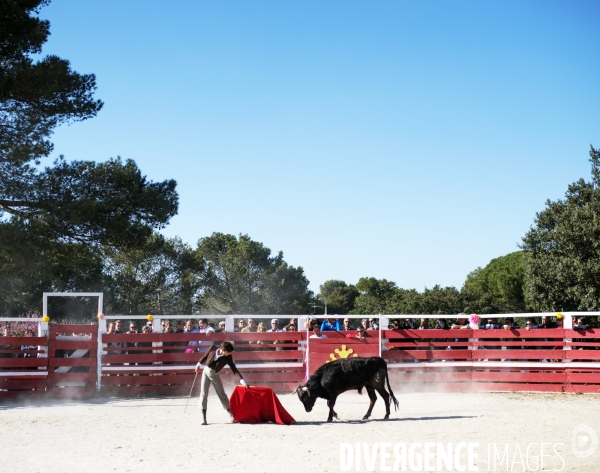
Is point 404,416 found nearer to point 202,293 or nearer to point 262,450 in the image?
point 262,450

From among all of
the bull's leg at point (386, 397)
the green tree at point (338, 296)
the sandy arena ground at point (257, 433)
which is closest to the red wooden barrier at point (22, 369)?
the sandy arena ground at point (257, 433)

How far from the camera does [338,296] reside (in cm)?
11675

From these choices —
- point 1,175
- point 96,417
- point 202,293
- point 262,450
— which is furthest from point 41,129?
point 202,293

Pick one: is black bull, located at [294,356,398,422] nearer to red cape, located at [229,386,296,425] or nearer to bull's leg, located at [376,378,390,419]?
bull's leg, located at [376,378,390,419]

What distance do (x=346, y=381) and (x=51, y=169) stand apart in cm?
1299

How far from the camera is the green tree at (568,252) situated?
1368 inches

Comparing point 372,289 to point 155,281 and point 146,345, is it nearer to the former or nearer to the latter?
point 155,281

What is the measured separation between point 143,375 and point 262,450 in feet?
27.9

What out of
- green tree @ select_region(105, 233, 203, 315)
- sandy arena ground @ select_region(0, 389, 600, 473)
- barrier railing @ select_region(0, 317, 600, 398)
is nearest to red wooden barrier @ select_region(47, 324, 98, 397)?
barrier railing @ select_region(0, 317, 600, 398)

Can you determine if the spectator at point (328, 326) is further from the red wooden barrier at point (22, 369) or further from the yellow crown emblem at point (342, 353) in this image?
the red wooden barrier at point (22, 369)

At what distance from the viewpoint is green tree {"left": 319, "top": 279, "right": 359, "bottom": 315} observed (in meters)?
116

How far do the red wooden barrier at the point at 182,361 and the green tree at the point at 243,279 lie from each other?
49.7m

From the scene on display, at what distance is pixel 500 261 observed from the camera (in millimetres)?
82375

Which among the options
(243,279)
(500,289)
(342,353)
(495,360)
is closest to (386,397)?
(342,353)
